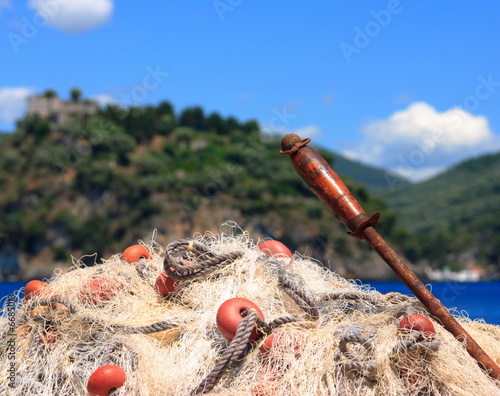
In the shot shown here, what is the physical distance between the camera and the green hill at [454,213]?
309ft

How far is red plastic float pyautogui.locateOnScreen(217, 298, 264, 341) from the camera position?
12.8 ft

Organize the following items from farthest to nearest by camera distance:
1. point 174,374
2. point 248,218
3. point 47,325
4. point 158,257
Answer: point 248,218 → point 158,257 → point 47,325 → point 174,374

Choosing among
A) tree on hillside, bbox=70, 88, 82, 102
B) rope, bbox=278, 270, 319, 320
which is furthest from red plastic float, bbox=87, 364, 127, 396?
tree on hillside, bbox=70, 88, 82, 102

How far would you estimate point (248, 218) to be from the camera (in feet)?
265

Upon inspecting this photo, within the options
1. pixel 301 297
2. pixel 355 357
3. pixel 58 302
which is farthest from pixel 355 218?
pixel 58 302

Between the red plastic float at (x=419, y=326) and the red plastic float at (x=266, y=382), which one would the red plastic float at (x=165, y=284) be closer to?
the red plastic float at (x=266, y=382)

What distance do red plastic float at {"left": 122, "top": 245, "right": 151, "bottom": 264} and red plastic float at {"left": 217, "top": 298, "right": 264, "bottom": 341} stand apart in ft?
5.70

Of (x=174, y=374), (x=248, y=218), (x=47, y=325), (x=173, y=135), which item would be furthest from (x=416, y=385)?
(x=173, y=135)

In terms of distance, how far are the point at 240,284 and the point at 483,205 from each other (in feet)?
387

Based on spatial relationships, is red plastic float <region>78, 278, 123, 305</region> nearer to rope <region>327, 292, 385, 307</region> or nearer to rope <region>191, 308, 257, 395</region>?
rope <region>191, 308, 257, 395</region>

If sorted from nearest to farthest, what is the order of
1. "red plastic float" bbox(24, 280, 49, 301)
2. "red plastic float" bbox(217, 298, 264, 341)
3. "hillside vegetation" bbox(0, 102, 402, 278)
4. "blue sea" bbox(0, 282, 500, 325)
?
"red plastic float" bbox(217, 298, 264, 341), "red plastic float" bbox(24, 280, 49, 301), "blue sea" bbox(0, 282, 500, 325), "hillside vegetation" bbox(0, 102, 402, 278)

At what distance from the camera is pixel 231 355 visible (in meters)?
3.79

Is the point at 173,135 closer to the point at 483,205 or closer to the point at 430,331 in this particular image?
the point at 483,205
